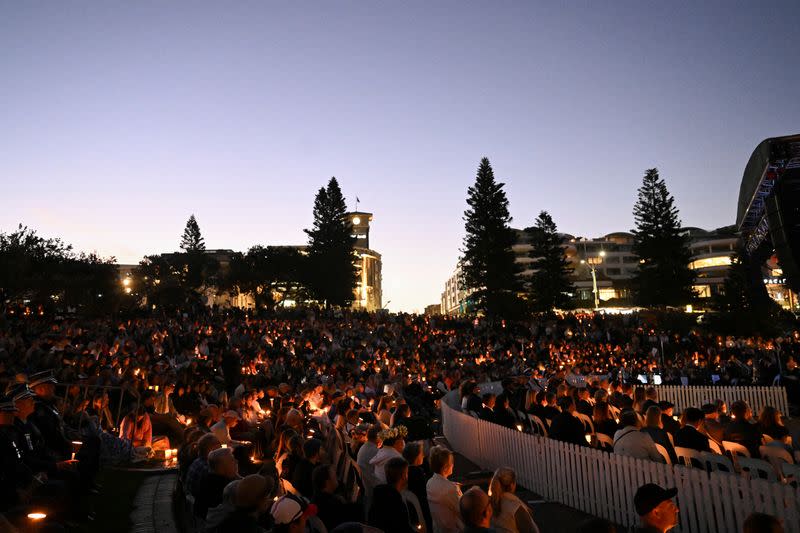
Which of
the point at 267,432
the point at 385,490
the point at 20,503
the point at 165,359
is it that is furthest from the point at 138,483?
the point at 165,359

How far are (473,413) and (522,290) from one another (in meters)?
39.9

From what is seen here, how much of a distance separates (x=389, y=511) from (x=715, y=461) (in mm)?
4387

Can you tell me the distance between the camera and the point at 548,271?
52500mm

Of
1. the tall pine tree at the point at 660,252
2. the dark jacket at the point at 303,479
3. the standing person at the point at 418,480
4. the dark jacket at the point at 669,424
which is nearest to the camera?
the standing person at the point at 418,480

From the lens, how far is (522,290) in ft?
167

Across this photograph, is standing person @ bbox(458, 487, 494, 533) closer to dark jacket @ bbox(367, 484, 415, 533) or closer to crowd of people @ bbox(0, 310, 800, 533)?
crowd of people @ bbox(0, 310, 800, 533)

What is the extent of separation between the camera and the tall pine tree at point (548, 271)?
52.2 meters

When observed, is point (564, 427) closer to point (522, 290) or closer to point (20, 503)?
point (20, 503)

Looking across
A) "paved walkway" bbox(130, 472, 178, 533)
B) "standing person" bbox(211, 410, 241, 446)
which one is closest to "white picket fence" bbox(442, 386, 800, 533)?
"standing person" bbox(211, 410, 241, 446)

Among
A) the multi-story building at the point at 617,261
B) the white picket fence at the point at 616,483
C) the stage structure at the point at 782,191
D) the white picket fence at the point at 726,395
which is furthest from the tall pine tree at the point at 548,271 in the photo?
the white picket fence at the point at 616,483

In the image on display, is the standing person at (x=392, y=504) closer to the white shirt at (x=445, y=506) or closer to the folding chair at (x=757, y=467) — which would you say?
the white shirt at (x=445, y=506)

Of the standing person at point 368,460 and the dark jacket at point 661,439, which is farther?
the dark jacket at point 661,439

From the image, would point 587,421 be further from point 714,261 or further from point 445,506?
point 714,261

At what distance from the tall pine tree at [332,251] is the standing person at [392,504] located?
182 ft
